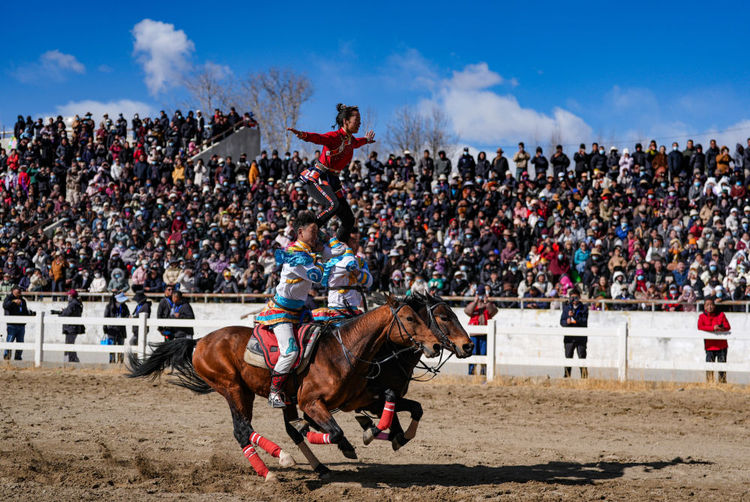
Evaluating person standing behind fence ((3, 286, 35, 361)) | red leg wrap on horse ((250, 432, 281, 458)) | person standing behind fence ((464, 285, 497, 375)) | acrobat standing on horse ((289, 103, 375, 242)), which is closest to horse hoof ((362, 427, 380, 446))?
red leg wrap on horse ((250, 432, 281, 458))

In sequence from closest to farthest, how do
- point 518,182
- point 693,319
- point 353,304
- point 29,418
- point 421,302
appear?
point 421,302, point 353,304, point 29,418, point 693,319, point 518,182

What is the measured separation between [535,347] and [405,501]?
1186 centimetres

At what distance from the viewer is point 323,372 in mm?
7980

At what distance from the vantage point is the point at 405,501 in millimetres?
7188

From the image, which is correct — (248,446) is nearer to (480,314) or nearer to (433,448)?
(433,448)

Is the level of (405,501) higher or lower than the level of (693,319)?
lower

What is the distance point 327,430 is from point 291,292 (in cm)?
148

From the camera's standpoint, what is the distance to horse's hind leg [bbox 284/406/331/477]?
8117 mm

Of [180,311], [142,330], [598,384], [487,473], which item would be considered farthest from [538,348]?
[487,473]

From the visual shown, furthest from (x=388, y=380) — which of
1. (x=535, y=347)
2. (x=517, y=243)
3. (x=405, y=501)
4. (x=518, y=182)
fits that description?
(x=518, y=182)

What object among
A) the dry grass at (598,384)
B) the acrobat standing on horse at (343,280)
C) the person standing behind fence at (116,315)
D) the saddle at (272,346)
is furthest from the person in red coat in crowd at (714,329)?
the person standing behind fence at (116,315)

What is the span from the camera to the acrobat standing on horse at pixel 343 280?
8367mm

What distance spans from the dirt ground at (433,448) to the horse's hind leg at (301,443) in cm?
18

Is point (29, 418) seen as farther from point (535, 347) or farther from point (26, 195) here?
point (26, 195)
